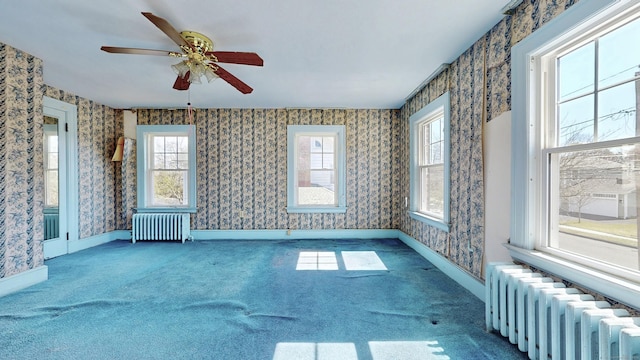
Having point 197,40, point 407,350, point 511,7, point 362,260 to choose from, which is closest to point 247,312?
point 407,350

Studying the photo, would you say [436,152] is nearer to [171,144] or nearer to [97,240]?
[171,144]

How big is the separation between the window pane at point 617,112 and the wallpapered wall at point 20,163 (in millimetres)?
4911

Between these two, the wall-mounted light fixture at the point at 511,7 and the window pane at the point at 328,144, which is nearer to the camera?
the wall-mounted light fixture at the point at 511,7

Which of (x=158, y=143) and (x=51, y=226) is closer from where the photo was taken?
(x=51, y=226)

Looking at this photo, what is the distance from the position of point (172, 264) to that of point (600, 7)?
4.59 m

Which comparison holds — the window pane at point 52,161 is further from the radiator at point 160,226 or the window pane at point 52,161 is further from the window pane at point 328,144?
the window pane at point 328,144

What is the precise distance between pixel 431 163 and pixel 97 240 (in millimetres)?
5690

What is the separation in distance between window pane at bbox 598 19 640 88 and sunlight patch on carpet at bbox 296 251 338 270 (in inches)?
115

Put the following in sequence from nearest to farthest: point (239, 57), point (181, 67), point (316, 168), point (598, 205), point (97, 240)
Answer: point (598, 205)
point (239, 57)
point (181, 67)
point (97, 240)
point (316, 168)

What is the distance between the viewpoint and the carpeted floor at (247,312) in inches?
70.7

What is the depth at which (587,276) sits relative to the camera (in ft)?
4.85

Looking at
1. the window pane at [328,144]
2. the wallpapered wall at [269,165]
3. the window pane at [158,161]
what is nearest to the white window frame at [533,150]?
the wallpapered wall at [269,165]

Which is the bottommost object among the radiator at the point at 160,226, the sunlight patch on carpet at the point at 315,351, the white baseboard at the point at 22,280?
the sunlight patch on carpet at the point at 315,351

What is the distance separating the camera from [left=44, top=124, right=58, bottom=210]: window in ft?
12.6
